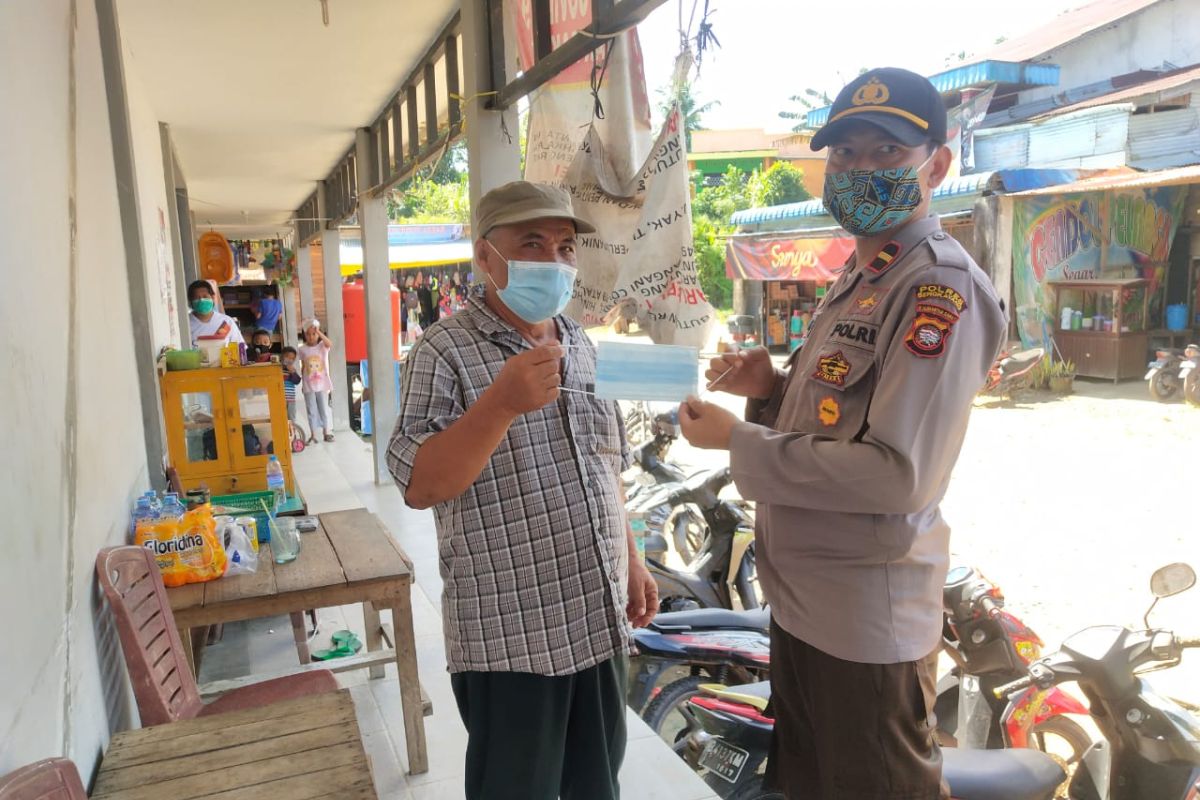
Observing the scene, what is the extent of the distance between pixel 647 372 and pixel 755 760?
149 cm

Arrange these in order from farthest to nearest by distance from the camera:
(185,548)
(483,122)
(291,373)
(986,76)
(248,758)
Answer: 1. (986,76)
2. (291,373)
3. (483,122)
4. (185,548)
5. (248,758)

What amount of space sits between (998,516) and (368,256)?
6047 mm

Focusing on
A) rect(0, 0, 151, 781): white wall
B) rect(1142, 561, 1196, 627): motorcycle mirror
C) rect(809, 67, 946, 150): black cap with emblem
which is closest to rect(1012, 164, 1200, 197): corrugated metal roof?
rect(1142, 561, 1196, 627): motorcycle mirror

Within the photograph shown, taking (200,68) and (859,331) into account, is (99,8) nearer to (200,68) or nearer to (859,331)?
(200,68)

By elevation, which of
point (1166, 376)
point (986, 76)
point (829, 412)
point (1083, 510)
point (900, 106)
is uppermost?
point (986, 76)

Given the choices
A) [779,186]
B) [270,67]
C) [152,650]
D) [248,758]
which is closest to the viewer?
[248,758]

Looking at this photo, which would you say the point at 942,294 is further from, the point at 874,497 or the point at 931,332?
the point at 874,497

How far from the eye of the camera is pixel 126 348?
10.1 feet

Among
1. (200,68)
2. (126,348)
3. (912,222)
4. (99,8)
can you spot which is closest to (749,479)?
(912,222)

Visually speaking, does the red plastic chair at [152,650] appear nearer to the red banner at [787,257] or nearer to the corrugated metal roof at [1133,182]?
the corrugated metal roof at [1133,182]

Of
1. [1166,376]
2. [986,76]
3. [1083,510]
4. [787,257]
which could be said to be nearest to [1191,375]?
[1166,376]

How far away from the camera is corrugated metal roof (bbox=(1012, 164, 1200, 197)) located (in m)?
7.59

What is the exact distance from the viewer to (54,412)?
1741 millimetres

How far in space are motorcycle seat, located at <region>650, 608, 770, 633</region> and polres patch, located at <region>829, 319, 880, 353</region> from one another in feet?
5.81
